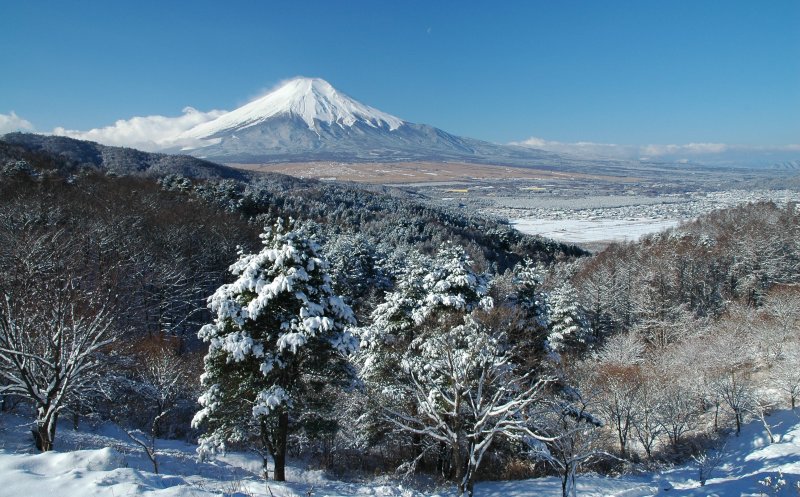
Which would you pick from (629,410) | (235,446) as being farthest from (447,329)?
(629,410)

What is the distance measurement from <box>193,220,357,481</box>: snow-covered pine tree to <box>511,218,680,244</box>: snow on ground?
319ft

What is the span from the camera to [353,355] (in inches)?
532

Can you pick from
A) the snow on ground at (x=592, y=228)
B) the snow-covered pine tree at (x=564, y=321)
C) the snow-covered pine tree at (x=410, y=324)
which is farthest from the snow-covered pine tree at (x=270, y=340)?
the snow on ground at (x=592, y=228)

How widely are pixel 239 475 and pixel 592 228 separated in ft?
408

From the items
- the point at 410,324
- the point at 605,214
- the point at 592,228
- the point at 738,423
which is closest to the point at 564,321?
the point at 738,423

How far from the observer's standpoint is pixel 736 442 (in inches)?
687

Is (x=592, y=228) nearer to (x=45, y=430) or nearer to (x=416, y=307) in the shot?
(x=416, y=307)

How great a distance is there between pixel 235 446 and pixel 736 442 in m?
19.6

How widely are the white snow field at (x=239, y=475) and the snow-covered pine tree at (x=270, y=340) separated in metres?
1.42

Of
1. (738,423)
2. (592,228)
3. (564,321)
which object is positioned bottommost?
(738,423)

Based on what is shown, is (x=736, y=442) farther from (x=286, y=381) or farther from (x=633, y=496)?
(x=286, y=381)

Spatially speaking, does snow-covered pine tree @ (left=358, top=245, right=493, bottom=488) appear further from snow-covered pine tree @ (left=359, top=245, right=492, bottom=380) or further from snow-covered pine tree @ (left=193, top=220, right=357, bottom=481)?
snow-covered pine tree @ (left=193, top=220, right=357, bottom=481)

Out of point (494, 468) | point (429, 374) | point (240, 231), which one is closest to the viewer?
point (429, 374)

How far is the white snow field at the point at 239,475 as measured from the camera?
6285mm
